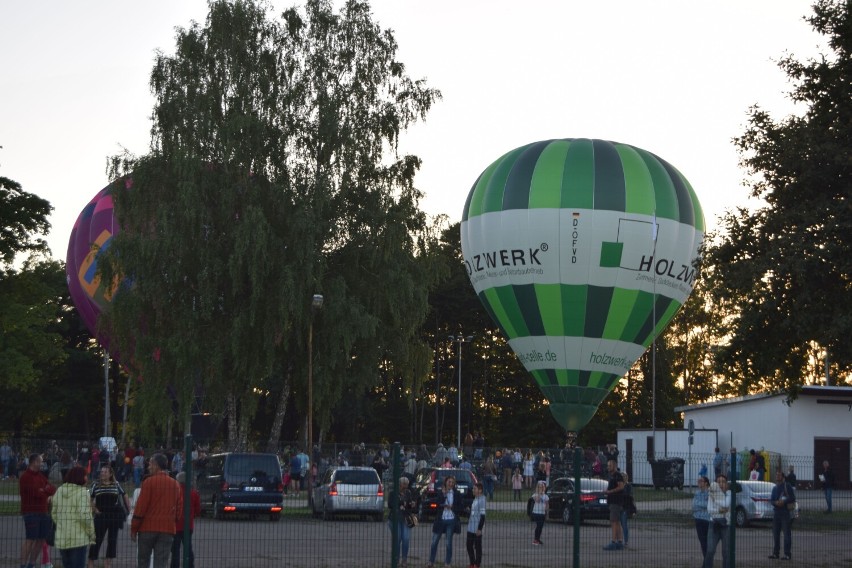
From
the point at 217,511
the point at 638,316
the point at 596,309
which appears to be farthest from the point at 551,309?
the point at 217,511

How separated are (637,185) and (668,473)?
24.0 metres

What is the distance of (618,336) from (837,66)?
2326cm

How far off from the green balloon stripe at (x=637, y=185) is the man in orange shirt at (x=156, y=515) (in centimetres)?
3255

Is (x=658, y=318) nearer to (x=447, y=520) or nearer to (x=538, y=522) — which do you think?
(x=538, y=522)

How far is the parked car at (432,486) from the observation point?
2514 centimetres

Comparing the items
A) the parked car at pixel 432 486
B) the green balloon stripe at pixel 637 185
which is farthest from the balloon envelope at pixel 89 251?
the parked car at pixel 432 486

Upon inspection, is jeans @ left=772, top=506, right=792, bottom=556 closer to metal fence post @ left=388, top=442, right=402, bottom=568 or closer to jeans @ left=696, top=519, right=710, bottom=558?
jeans @ left=696, top=519, right=710, bottom=558

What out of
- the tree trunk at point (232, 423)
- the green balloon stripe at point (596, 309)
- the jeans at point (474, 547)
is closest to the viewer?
the jeans at point (474, 547)

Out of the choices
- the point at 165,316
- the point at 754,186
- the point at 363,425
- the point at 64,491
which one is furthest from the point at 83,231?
the point at 64,491

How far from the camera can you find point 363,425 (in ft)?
275

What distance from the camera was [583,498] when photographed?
26266 millimetres

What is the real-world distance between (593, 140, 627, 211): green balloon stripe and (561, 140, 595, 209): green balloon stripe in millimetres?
190

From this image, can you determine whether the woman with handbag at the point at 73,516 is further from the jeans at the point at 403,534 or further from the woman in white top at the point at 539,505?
the woman in white top at the point at 539,505

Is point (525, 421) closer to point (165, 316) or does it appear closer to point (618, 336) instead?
point (618, 336)
